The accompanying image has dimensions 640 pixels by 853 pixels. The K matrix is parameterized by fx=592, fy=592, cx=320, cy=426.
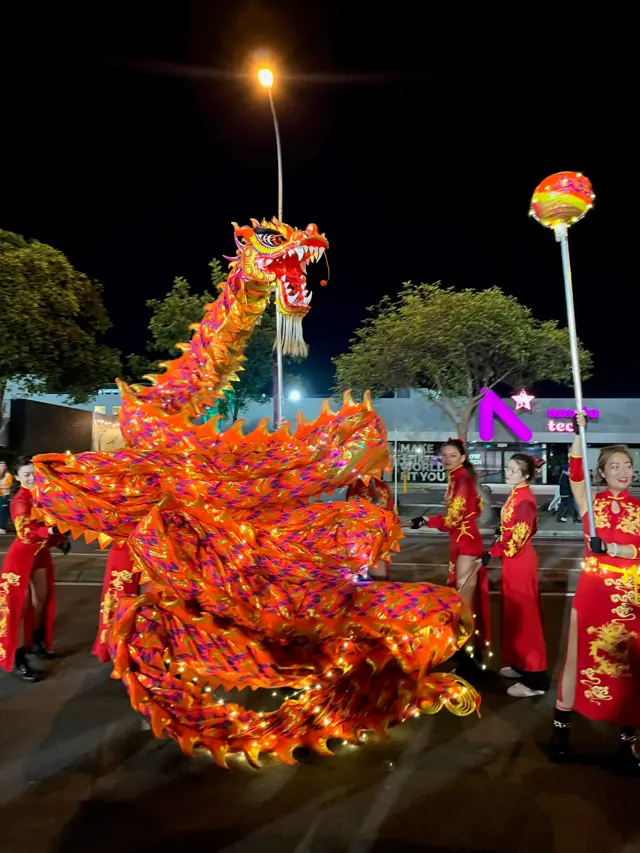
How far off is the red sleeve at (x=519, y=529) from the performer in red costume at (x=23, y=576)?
3.38 m

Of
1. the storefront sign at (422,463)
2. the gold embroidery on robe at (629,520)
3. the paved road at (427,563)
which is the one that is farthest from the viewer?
the storefront sign at (422,463)

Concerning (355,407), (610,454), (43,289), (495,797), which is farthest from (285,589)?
(43,289)

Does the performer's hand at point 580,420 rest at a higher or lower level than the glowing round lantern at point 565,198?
lower

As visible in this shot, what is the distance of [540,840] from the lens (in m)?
2.53

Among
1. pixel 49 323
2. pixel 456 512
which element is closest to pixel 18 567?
pixel 456 512

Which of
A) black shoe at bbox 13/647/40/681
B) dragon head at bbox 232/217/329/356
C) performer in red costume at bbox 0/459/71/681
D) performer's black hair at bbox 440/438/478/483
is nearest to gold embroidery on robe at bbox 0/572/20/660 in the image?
performer in red costume at bbox 0/459/71/681

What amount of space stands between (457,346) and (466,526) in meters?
12.0

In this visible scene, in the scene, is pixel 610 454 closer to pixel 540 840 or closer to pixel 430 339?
pixel 540 840

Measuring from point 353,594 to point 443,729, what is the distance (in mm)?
1150

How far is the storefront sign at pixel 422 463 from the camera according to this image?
83.0 ft

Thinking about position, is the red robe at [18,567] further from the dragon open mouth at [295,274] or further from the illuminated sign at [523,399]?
the illuminated sign at [523,399]

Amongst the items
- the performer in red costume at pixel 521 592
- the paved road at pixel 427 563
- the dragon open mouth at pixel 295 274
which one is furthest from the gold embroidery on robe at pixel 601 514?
the paved road at pixel 427 563

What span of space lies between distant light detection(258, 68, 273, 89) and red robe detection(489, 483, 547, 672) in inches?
187

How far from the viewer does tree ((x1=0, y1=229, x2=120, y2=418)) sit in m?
14.0
